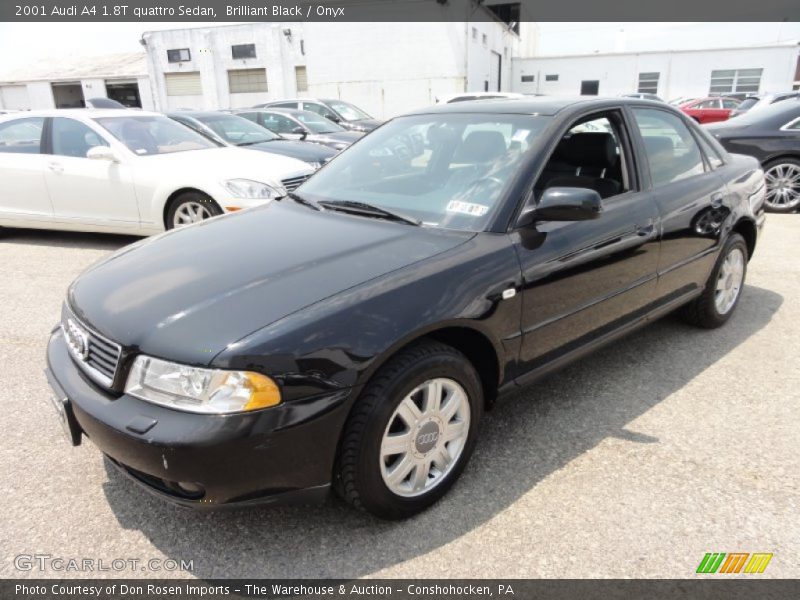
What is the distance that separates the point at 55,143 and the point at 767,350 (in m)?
6.94

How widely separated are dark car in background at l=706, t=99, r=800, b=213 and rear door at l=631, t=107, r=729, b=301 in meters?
5.02

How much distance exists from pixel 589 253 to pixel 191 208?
4.29 metres

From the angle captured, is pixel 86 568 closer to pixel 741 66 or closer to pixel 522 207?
pixel 522 207

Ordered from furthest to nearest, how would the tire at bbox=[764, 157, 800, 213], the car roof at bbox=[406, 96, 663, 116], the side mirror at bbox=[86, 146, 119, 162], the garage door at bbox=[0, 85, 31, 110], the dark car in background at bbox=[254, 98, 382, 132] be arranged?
the garage door at bbox=[0, 85, 31, 110]
the dark car in background at bbox=[254, 98, 382, 132]
the tire at bbox=[764, 157, 800, 213]
the side mirror at bbox=[86, 146, 119, 162]
the car roof at bbox=[406, 96, 663, 116]

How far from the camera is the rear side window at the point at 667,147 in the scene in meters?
3.37

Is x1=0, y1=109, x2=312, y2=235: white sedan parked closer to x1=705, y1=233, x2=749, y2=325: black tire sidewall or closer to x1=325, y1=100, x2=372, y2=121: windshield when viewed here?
x1=705, y1=233, x2=749, y2=325: black tire sidewall

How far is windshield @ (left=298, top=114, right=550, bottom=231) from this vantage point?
8.67ft

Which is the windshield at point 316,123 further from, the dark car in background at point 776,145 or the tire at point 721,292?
the tire at point 721,292

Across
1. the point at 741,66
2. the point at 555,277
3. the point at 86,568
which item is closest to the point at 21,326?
the point at 86,568

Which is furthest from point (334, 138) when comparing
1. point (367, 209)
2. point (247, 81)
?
point (247, 81)

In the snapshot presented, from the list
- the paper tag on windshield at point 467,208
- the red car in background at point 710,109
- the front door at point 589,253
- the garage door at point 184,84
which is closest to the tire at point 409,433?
the front door at point 589,253

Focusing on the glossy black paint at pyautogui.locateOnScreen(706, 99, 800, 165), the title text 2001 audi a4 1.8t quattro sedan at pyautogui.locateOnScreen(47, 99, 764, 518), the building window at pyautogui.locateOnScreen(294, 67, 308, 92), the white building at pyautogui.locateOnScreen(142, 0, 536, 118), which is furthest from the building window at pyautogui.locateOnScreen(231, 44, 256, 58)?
the title text 2001 audi a4 1.8t quattro sedan at pyautogui.locateOnScreen(47, 99, 764, 518)

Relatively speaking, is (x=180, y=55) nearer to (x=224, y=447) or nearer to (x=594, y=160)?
(x=594, y=160)

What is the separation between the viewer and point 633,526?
88.1 inches
